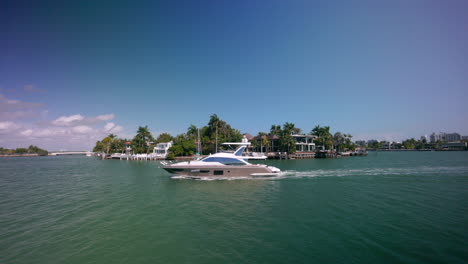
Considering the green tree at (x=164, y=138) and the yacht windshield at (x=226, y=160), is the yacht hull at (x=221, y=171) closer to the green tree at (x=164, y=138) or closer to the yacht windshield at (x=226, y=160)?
the yacht windshield at (x=226, y=160)

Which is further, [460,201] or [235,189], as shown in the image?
[235,189]

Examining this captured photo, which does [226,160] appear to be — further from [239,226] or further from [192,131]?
[192,131]

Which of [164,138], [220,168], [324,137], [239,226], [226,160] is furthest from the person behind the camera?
[164,138]

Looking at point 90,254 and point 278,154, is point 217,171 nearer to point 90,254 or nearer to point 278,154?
point 90,254

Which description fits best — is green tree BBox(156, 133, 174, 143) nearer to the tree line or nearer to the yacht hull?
the tree line

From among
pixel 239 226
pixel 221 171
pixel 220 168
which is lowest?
pixel 239 226

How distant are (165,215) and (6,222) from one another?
806 cm

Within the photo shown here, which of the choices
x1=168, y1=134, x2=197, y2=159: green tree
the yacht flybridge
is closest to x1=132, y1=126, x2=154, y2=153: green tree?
x1=168, y1=134, x2=197, y2=159: green tree

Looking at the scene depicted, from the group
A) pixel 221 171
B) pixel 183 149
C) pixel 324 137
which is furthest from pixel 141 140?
pixel 324 137

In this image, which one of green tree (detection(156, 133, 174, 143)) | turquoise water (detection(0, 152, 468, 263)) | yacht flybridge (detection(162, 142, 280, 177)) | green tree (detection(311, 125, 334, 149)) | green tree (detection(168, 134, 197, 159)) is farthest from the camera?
green tree (detection(156, 133, 174, 143))

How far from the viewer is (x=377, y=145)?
150 meters

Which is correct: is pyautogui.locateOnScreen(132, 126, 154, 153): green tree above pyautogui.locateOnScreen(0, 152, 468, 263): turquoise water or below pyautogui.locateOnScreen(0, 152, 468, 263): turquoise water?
above

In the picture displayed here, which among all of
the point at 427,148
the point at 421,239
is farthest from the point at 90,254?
the point at 427,148

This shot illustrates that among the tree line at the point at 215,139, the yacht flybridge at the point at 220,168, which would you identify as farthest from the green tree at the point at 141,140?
the yacht flybridge at the point at 220,168
